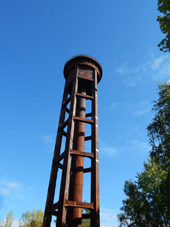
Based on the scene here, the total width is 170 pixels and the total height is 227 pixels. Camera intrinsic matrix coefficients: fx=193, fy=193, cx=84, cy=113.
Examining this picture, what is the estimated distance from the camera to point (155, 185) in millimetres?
21625

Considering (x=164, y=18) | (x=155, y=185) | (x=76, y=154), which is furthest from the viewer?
(x=155, y=185)

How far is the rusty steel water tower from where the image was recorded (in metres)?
13.3

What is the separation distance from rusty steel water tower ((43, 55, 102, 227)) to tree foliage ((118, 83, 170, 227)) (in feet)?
16.1

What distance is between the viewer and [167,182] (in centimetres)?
1222

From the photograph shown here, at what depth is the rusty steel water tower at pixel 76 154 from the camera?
43.7 ft

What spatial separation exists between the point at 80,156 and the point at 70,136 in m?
2.00

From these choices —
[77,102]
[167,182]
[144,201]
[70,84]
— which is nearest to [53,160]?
[77,102]

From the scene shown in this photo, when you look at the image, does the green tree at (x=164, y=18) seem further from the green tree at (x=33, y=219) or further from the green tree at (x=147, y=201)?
the green tree at (x=33, y=219)

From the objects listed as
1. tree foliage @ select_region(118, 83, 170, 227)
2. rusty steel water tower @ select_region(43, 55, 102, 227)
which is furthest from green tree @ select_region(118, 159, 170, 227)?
rusty steel water tower @ select_region(43, 55, 102, 227)

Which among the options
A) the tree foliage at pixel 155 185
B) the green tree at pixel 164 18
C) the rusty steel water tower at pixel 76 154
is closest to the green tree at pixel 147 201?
the tree foliage at pixel 155 185

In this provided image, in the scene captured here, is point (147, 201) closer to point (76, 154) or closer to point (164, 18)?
point (76, 154)

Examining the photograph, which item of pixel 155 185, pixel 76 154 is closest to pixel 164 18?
pixel 76 154

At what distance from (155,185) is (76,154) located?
467 inches

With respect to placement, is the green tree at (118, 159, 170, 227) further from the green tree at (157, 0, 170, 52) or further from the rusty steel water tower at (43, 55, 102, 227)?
the green tree at (157, 0, 170, 52)
